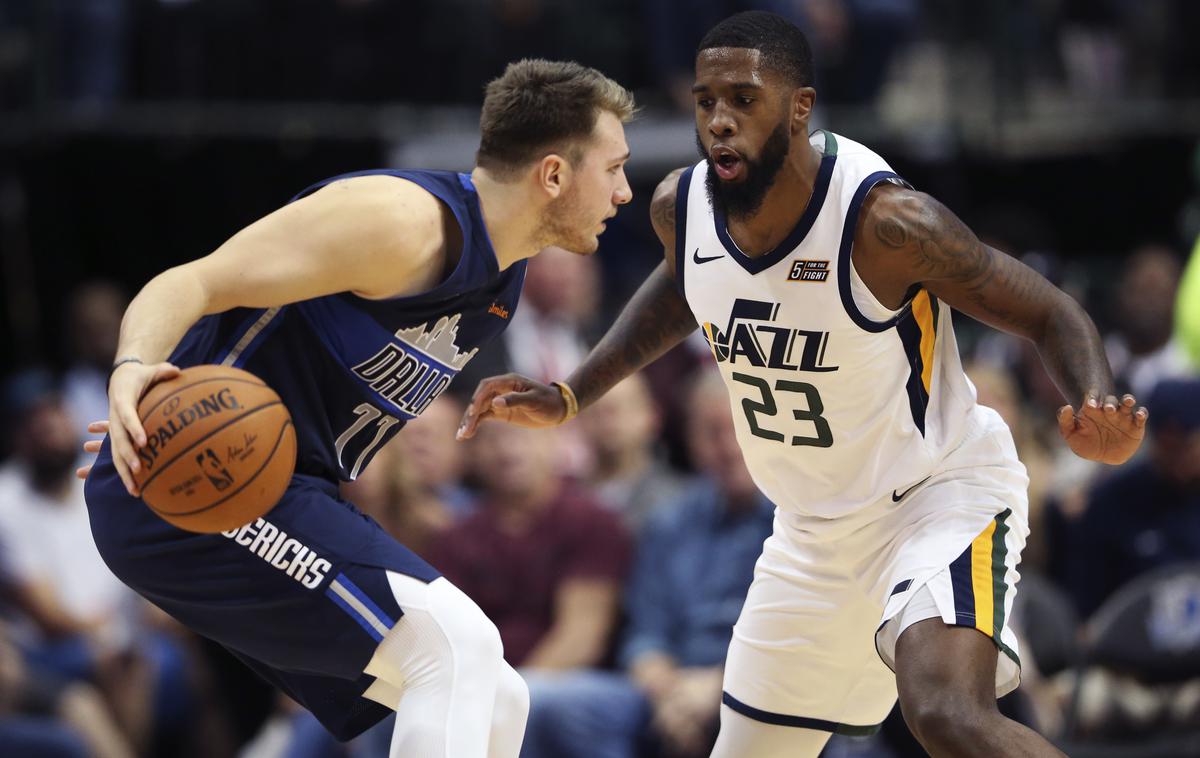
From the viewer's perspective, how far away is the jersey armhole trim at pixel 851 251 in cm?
443

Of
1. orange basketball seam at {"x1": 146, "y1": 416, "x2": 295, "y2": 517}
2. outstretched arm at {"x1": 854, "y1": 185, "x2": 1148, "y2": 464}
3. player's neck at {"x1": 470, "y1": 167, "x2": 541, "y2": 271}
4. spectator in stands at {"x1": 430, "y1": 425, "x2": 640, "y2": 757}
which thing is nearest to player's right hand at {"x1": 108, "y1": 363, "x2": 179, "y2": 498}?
orange basketball seam at {"x1": 146, "y1": 416, "x2": 295, "y2": 517}

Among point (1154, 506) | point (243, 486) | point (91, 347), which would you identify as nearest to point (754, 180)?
point (243, 486)

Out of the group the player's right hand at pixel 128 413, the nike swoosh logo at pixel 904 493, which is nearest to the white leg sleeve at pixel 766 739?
the nike swoosh logo at pixel 904 493

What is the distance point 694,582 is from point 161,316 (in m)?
3.93

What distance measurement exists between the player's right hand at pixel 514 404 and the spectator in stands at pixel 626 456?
3.00 meters

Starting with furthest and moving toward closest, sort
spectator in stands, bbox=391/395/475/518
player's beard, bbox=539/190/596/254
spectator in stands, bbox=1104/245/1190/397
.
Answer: spectator in stands, bbox=1104/245/1190/397
spectator in stands, bbox=391/395/475/518
player's beard, bbox=539/190/596/254

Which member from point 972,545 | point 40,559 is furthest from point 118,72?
point 972,545

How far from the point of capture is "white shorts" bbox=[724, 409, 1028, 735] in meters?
4.36

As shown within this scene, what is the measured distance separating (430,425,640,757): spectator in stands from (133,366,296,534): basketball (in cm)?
338

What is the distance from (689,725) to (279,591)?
3.15 m

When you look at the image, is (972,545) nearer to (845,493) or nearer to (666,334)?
(845,493)

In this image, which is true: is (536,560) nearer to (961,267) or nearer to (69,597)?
(69,597)

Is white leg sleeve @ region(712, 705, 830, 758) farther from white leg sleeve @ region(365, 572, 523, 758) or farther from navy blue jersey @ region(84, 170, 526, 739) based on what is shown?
navy blue jersey @ region(84, 170, 526, 739)

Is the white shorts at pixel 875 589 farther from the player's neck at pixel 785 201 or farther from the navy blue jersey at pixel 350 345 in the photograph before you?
the navy blue jersey at pixel 350 345
